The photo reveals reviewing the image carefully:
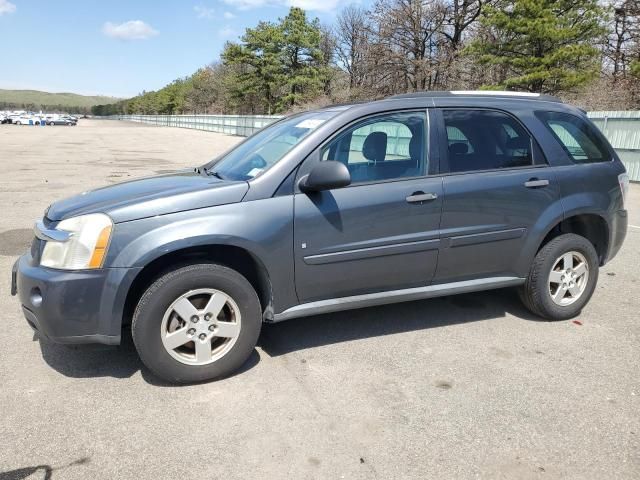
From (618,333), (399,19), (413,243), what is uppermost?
(399,19)

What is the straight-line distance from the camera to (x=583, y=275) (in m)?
4.35

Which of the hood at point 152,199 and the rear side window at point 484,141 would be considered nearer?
the hood at point 152,199

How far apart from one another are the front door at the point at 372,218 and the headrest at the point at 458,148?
0.21m

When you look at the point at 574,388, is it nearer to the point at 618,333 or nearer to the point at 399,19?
the point at 618,333

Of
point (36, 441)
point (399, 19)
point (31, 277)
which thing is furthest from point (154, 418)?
point (399, 19)

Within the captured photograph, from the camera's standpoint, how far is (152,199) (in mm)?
3143

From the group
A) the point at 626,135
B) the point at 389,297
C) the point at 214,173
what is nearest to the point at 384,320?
the point at 389,297

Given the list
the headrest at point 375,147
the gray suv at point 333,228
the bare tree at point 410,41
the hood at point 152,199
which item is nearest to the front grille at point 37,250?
the gray suv at point 333,228

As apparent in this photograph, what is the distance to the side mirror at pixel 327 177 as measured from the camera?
3248 millimetres

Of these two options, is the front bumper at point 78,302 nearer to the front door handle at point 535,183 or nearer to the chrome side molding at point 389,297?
the chrome side molding at point 389,297

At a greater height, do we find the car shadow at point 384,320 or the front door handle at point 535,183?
the front door handle at point 535,183

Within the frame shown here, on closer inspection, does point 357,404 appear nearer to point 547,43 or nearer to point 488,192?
point 488,192

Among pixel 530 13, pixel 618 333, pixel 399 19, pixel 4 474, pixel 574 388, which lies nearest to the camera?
pixel 4 474

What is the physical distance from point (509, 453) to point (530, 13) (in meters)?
26.5
